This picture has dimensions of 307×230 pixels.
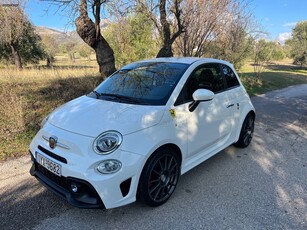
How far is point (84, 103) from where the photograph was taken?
3373 millimetres

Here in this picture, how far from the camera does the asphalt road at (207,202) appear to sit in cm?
276

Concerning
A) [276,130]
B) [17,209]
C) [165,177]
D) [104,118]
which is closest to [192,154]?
[165,177]

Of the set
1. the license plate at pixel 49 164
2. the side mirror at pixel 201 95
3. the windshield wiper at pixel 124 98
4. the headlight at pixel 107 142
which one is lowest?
the license plate at pixel 49 164

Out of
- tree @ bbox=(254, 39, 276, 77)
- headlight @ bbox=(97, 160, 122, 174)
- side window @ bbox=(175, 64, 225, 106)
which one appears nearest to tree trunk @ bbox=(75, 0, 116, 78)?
side window @ bbox=(175, 64, 225, 106)

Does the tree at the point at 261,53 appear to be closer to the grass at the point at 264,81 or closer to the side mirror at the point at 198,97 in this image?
the grass at the point at 264,81

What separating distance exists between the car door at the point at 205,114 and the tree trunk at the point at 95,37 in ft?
15.0

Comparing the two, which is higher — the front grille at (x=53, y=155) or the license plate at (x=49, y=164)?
the front grille at (x=53, y=155)

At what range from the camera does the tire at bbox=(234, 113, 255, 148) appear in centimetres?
481

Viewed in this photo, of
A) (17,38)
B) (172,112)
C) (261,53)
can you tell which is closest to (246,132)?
(172,112)

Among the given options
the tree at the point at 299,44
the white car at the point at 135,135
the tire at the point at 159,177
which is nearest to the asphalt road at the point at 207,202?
the tire at the point at 159,177

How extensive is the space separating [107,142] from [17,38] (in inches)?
697

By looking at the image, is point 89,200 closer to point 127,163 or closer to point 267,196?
point 127,163

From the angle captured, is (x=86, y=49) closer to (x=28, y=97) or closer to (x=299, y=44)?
(x=28, y=97)

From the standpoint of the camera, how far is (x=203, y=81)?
3.82 m
